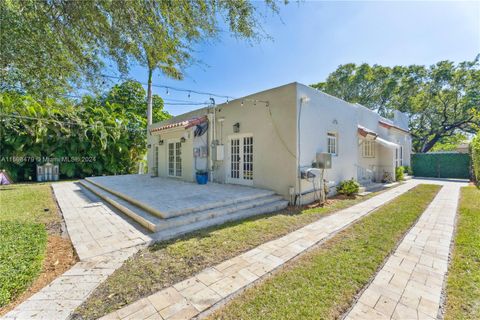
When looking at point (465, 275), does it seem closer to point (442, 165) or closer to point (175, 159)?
point (175, 159)

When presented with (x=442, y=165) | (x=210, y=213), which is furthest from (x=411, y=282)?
(x=442, y=165)

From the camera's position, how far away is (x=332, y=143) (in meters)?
11.2

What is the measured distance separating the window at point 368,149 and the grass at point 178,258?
10843 millimetres

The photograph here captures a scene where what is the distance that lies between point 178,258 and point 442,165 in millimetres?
25891

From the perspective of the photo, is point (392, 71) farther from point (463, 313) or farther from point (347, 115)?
point (463, 313)

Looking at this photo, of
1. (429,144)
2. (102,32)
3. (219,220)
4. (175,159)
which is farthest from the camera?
(429,144)

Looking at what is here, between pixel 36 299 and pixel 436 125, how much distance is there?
129 ft

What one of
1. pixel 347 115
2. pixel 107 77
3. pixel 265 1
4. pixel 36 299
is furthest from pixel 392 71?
pixel 36 299

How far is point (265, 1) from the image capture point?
13.1 feet

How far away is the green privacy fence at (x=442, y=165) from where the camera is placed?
1903 centimetres

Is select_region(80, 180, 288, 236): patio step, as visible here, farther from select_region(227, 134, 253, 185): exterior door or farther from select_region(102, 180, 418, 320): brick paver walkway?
select_region(227, 134, 253, 185): exterior door

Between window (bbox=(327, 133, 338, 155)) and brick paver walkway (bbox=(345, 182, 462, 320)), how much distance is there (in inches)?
220

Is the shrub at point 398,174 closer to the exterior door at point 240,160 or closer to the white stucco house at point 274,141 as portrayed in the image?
the white stucco house at point 274,141

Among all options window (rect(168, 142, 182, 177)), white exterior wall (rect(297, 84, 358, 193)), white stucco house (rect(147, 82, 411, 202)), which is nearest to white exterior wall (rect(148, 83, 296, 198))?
white stucco house (rect(147, 82, 411, 202))
